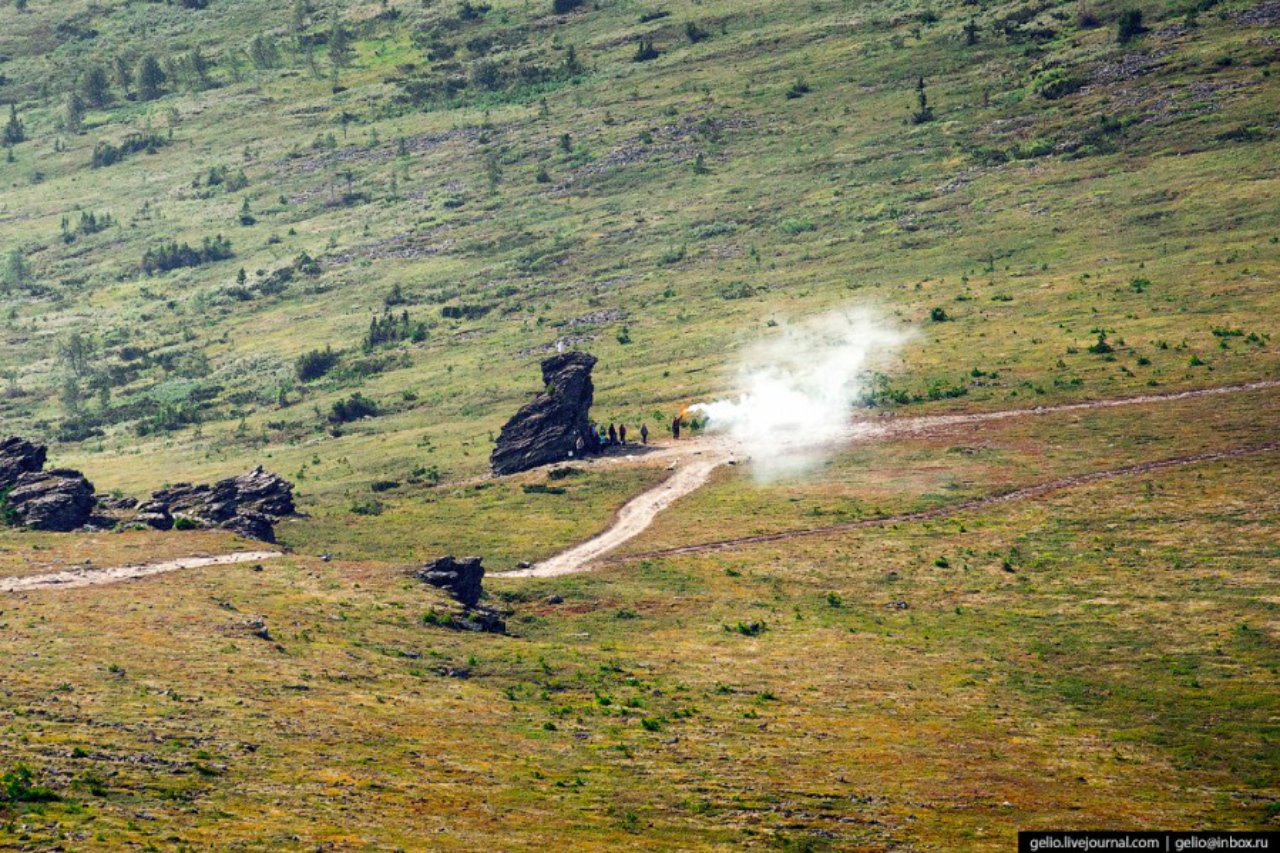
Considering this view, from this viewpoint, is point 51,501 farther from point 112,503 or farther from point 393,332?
point 393,332

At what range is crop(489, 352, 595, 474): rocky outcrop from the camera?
326 ft

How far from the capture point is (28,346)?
17675cm

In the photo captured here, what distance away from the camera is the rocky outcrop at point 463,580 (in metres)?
66.9

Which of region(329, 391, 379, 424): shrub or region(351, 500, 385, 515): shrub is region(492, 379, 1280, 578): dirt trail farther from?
region(329, 391, 379, 424): shrub

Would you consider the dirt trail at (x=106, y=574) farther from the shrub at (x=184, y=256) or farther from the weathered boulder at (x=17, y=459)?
the shrub at (x=184, y=256)

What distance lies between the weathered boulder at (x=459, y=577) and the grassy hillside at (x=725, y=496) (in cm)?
136

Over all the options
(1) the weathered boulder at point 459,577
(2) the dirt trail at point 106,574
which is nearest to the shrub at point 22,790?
(2) the dirt trail at point 106,574

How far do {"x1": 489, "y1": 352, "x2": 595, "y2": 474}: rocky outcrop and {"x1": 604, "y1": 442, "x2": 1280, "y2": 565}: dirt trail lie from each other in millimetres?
22344

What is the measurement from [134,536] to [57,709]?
101ft

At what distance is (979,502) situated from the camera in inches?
3236

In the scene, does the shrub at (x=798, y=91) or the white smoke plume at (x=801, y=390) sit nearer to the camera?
the white smoke plume at (x=801, y=390)

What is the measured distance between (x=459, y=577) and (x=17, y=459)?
30.9m

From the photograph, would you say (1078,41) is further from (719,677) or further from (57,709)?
(57,709)

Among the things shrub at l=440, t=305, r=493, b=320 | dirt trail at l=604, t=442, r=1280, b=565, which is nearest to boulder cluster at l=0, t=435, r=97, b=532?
dirt trail at l=604, t=442, r=1280, b=565
